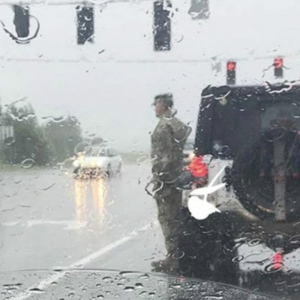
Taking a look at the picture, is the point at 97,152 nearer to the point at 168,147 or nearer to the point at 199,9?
the point at 168,147

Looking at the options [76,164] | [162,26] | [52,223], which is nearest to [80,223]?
[52,223]

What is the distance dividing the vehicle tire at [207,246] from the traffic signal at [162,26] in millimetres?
1227

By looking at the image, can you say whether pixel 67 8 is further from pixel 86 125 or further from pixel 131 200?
pixel 131 200

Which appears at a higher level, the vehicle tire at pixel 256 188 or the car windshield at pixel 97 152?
the car windshield at pixel 97 152

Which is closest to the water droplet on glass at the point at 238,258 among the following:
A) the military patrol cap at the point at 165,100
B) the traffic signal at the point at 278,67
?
the military patrol cap at the point at 165,100

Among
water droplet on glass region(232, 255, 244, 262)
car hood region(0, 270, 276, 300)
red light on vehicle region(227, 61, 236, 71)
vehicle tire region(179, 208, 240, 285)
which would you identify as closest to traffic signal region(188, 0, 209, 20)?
red light on vehicle region(227, 61, 236, 71)

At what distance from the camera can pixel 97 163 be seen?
19.5 ft

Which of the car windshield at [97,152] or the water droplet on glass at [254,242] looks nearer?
the water droplet on glass at [254,242]

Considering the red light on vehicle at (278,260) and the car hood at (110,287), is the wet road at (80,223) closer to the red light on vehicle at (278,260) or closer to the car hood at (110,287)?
the red light on vehicle at (278,260)

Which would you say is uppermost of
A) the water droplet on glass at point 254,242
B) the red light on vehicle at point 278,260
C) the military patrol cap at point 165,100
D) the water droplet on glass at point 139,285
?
the military patrol cap at point 165,100

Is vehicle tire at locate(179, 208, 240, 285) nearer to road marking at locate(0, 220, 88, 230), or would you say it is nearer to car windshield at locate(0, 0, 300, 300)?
car windshield at locate(0, 0, 300, 300)

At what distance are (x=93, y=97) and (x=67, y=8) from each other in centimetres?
68

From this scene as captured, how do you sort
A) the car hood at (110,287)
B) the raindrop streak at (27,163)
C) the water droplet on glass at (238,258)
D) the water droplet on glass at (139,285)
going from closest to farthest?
the car hood at (110,287), the water droplet on glass at (139,285), the water droplet on glass at (238,258), the raindrop streak at (27,163)

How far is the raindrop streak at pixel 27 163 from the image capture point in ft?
19.6
